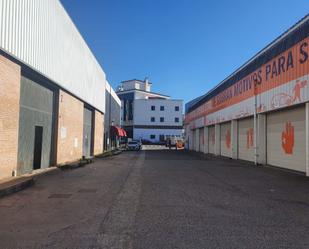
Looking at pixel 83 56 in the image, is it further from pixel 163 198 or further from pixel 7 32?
pixel 163 198

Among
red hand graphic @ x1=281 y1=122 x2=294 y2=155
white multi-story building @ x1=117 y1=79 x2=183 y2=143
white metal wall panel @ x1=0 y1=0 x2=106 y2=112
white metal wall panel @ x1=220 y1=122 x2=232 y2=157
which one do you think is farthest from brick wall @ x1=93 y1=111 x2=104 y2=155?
white multi-story building @ x1=117 y1=79 x2=183 y2=143

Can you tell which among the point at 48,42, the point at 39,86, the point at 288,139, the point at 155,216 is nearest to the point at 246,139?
the point at 288,139

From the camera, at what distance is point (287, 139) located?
60.0ft

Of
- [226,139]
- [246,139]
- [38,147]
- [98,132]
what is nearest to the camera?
[38,147]

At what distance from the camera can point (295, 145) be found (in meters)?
17.4

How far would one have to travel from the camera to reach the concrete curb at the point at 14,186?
394 inches

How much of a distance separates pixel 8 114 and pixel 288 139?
13.7 metres

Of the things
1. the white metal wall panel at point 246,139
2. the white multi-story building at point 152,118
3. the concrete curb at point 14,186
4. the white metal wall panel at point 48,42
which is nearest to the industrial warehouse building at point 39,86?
the white metal wall panel at point 48,42

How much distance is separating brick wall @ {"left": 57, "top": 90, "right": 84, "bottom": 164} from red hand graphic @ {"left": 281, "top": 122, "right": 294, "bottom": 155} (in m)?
12.7

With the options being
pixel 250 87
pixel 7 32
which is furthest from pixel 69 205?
pixel 250 87

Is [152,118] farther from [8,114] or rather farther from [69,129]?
[8,114]

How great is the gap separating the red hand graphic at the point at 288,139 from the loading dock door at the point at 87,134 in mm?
16642

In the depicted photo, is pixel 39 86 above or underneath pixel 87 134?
above

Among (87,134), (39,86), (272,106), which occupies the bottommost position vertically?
(87,134)
